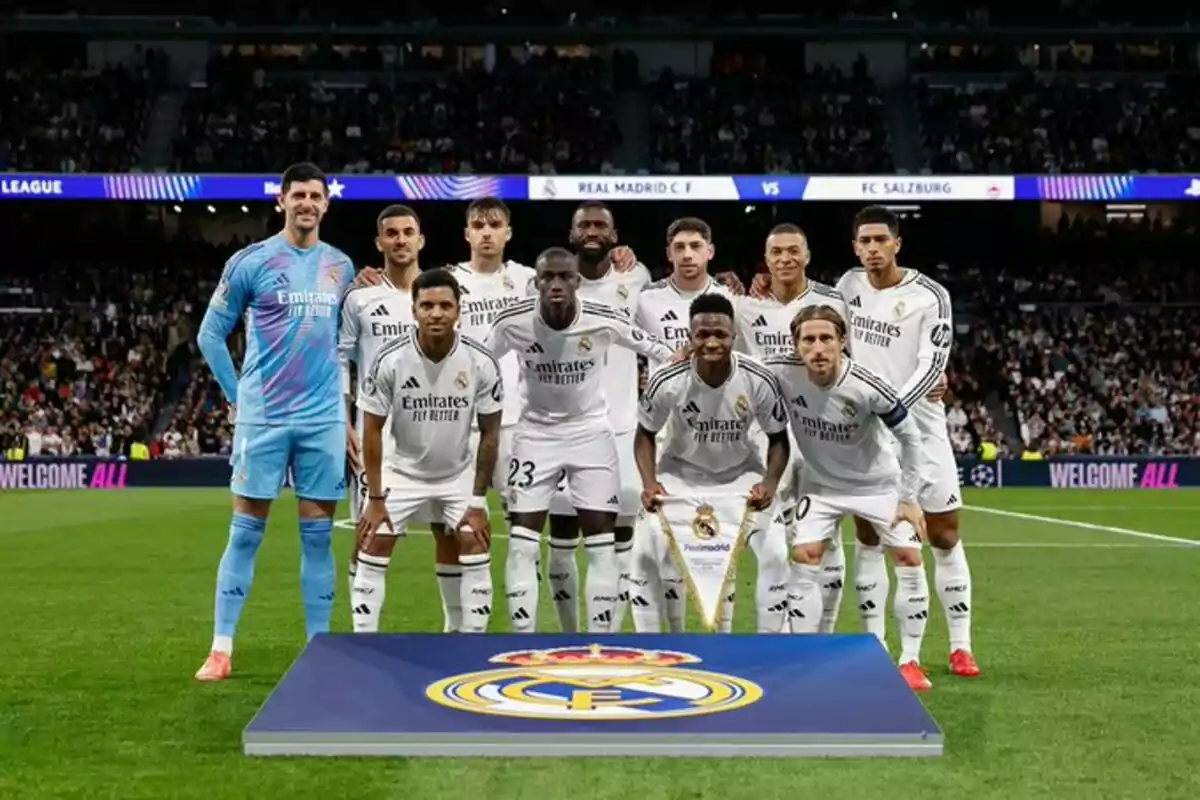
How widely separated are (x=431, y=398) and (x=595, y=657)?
1.55 metres

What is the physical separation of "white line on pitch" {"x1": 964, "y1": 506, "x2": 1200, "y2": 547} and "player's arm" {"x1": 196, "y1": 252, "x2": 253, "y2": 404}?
1032cm

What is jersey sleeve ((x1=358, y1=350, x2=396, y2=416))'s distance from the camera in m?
6.90

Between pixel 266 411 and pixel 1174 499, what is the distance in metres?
20.1

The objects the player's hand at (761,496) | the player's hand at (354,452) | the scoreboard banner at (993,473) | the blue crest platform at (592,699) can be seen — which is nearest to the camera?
the blue crest platform at (592,699)

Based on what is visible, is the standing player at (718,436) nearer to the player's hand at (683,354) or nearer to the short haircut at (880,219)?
the player's hand at (683,354)

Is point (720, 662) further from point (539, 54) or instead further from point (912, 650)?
point (539, 54)

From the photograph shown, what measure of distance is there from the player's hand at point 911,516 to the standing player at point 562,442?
1387mm

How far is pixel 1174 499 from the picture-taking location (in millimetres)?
23859

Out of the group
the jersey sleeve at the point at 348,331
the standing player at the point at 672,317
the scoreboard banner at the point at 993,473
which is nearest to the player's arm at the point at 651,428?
the standing player at the point at 672,317

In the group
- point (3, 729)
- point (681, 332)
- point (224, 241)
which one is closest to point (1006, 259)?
point (224, 241)

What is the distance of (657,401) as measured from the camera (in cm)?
699

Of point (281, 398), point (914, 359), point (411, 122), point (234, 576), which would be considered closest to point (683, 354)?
point (914, 359)

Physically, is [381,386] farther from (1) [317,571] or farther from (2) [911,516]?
(2) [911,516]

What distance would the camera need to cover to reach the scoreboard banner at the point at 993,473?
2764 centimetres
